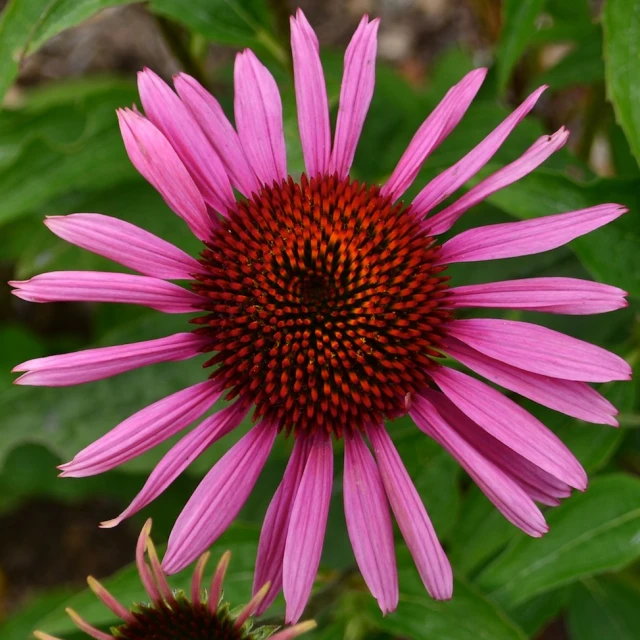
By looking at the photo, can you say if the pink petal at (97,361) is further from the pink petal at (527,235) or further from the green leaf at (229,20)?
the green leaf at (229,20)

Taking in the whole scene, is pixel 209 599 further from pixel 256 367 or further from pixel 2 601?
pixel 2 601

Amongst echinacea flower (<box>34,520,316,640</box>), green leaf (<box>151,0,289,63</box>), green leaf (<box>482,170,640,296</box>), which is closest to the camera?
echinacea flower (<box>34,520,316,640</box>)

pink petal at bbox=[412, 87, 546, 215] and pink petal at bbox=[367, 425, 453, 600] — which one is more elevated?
pink petal at bbox=[412, 87, 546, 215]

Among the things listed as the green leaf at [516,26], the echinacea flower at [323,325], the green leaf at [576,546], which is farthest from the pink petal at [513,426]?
the green leaf at [516,26]

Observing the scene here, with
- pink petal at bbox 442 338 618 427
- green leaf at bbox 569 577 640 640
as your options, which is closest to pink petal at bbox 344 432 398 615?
pink petal at bbox 442 338 618 427

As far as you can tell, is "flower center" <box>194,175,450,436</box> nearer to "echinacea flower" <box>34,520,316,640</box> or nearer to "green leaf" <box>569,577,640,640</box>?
"echinacea flower" <box>34,520,316,640</box>

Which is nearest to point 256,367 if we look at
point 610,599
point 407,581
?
point 407,581
